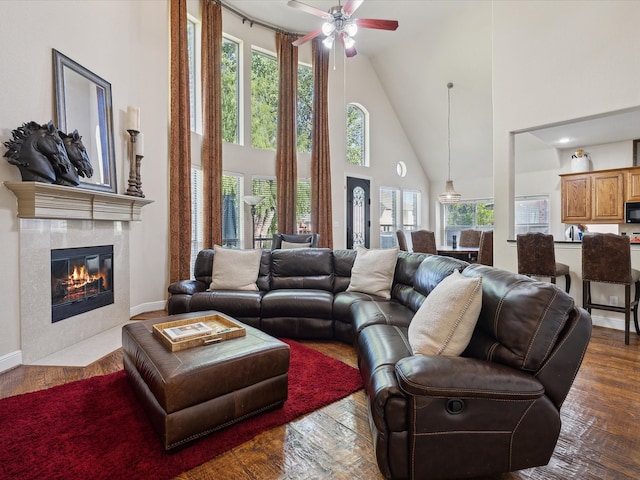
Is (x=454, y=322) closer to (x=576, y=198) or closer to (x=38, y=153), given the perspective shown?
(x=38, y=153)

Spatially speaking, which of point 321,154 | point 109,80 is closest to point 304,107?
point 321,154

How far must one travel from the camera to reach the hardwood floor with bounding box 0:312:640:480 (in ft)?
4.91

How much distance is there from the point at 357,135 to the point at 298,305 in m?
5.58

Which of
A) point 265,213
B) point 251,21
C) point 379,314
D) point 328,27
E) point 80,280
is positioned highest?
point 251,21

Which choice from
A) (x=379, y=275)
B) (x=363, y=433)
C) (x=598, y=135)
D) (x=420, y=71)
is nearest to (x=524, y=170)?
(x=598, y=135)

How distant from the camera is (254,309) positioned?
10.6 ft

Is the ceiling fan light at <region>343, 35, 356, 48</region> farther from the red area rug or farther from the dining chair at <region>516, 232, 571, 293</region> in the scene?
the red area rug

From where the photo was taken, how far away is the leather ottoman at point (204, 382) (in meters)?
1.57

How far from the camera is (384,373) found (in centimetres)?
153

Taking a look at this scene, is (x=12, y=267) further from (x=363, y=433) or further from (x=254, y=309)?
(x=363, y=433)

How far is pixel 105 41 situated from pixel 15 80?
4.62ft

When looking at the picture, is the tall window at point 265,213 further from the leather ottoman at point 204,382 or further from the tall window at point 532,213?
the tall window at point 532,213

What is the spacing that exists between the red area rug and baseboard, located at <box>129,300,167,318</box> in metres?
1.94

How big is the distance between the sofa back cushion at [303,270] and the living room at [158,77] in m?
1.93
